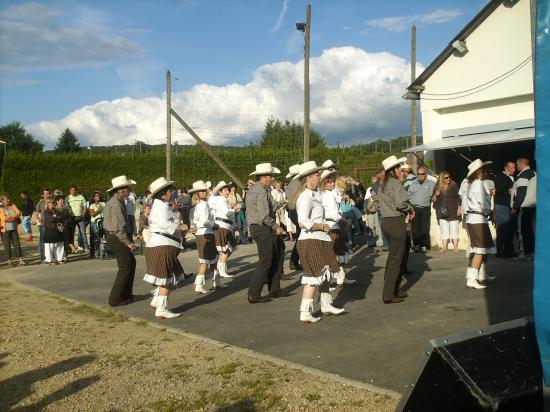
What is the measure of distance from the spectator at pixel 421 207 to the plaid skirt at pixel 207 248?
232 inches

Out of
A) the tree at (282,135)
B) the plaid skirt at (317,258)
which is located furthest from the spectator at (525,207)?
the tree at (282,135)

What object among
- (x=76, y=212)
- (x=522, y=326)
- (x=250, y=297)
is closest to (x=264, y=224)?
(x=250, y=297)

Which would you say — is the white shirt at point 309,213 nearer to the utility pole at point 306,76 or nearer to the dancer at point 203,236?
the dancer at point 203,236

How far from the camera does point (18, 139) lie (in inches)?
Answer: 2785

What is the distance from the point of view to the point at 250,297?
9156 mm

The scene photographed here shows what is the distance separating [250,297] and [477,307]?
10.8 feet

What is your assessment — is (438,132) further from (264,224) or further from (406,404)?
(406,404)

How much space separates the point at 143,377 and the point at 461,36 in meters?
13.8

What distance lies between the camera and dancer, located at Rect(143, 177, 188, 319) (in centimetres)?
816

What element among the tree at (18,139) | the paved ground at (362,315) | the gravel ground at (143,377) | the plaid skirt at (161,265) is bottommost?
the gravel ground at (143,377)

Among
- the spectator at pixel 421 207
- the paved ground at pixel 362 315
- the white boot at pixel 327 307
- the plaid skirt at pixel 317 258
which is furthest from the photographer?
the spectator at pixel 421 207

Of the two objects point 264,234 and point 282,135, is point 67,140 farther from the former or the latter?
point 264,234

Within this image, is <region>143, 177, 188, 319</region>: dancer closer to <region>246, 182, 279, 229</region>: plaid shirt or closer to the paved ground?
the paved ground

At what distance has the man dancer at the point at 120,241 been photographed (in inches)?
375
